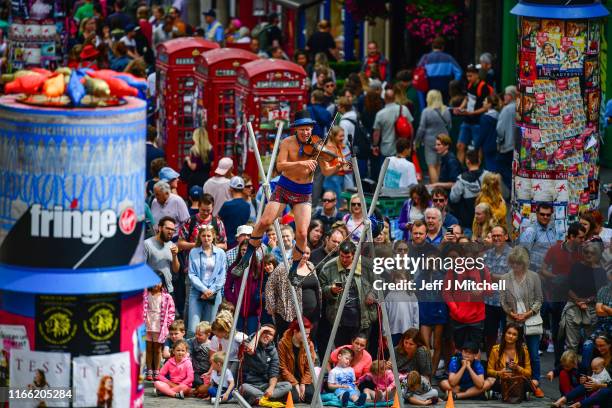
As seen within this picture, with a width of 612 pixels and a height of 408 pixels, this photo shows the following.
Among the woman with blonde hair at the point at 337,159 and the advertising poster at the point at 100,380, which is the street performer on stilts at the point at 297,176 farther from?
the advertising poster at the point at 100,380

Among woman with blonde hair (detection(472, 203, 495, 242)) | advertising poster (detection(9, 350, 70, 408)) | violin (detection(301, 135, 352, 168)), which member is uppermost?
violin (detection(301, 135, 352, 168))

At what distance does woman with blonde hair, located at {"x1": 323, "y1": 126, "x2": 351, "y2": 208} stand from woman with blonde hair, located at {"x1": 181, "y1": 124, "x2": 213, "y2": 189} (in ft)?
5.27

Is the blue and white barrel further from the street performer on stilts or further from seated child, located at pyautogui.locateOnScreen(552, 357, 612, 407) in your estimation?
seated child, located at pyautogui.locateOnScreen(552, 357, 612, 407)

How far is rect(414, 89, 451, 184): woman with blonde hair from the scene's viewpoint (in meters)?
24.6

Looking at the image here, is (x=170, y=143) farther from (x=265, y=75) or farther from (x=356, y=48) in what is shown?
(x=356, y=48)

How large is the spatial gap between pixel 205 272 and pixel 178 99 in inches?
321

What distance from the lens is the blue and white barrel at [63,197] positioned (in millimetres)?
11672

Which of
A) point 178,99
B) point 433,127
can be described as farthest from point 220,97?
point 433,127

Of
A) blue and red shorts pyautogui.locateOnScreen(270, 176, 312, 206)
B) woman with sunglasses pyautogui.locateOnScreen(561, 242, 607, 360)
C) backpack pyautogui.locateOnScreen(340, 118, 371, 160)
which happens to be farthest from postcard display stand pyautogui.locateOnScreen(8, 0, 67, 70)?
blue and red shorts pyautogui.locateOnScreen(270, 176, 312, 206)

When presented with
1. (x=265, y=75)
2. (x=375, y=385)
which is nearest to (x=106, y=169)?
(x=375, y=385)

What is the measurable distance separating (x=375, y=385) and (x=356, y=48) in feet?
61.2

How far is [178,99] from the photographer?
87.2 feet

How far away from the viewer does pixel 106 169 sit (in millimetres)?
11820

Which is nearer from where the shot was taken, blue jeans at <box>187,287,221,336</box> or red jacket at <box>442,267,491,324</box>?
red jacket at <box>442,267,491,324</box>
